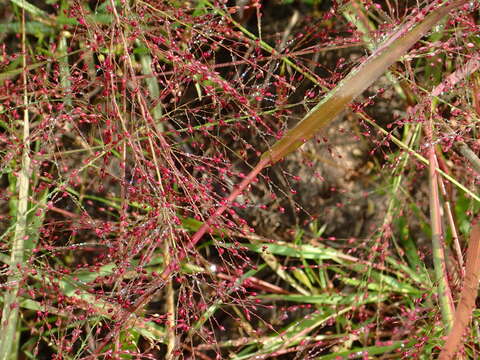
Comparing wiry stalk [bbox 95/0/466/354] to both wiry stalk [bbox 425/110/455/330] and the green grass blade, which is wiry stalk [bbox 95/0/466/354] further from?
wiry stalk [bbox 425/110/455/330]

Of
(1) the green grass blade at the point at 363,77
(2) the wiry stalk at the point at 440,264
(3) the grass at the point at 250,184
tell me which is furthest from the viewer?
(3) the grass at the point at 250,184

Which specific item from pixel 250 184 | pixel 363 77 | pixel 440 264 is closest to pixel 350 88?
pixel 363 77

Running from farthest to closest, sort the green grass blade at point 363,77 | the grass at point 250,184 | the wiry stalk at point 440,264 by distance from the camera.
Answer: the grass at point 250,184 → the wiry stalk at point 440,264 → the green grass blade at point 363,77

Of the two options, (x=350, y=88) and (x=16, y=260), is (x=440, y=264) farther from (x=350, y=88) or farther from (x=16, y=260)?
(x=16, y=260)

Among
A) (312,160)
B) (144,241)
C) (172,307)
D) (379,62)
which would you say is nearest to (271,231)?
(312,160)

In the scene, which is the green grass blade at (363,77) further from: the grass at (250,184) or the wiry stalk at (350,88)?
the grass at (250,184)

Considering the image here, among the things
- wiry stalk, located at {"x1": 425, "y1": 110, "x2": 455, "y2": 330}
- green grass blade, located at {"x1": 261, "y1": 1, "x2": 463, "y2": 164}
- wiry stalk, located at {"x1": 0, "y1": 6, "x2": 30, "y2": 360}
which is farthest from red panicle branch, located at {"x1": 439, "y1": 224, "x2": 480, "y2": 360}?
wiry stalk, located at {"x1": 0, "y1": 6, "x2": 30, "y2": 360}

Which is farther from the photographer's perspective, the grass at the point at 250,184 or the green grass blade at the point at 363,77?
the grass at the point at 250,184

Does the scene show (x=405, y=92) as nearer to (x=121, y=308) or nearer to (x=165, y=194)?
(x=165, y=194)

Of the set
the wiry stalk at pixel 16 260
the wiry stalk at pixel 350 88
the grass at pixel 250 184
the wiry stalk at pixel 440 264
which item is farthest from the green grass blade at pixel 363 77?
the wiry stalk at pixel 16 260
